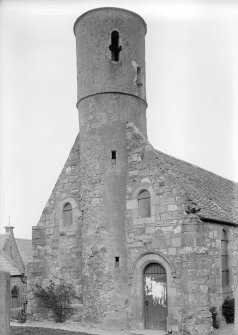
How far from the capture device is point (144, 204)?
17.9 metres

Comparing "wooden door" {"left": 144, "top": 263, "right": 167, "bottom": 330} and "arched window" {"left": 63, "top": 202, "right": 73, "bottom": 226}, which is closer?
"wooden door" {"left": 144, "top": 263, "right": 167, "bottom": 330}

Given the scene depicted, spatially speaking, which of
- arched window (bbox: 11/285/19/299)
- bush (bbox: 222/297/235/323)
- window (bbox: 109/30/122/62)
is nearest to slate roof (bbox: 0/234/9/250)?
arched window (bbox: 11/285/19/299)

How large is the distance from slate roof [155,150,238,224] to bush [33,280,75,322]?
281 inches

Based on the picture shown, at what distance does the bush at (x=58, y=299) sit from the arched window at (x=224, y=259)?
6809 millimetres

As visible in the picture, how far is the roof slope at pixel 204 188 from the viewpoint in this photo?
17500mm

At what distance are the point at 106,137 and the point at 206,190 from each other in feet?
19.7


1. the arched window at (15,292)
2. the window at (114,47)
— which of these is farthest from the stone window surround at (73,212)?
the arched window at (15,292)

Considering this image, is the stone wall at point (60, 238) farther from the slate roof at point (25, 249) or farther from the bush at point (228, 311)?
the slate roof at point (25, 249)

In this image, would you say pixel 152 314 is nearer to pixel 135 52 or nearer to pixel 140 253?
pixel 140 253

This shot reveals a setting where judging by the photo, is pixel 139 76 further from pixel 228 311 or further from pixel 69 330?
pixel 69 330

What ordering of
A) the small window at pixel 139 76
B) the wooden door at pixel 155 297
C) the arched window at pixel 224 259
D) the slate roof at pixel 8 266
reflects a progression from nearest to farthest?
1. the wooden door at pixel 155 297
2. the arched window at pixel 224 259
3. the small window at pixel 139 76
4. the slate roof at pixel 8 266

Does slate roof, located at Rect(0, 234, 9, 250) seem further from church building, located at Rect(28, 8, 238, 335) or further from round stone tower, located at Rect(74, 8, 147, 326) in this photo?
round stone tower, located at Rect(74, 8, 147, 326)

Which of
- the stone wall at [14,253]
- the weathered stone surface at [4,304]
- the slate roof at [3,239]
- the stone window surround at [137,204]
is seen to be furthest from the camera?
the stone wall at [14,253]

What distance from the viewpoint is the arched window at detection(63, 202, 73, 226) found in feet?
67.8
